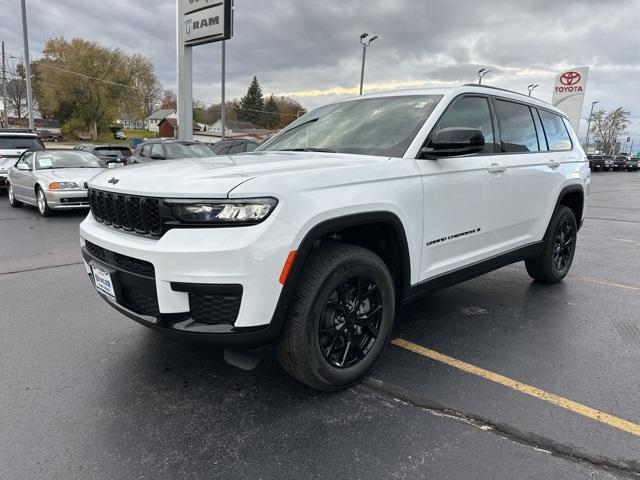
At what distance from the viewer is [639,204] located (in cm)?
1566

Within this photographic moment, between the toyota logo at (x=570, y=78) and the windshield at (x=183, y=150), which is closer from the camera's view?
the windshield at (x=183, y=150)

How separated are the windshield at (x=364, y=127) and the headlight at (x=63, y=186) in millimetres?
7007

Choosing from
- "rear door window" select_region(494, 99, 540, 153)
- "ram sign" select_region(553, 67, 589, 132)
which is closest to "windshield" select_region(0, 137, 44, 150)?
"rear door window" select_region(494, 99, 540, 153)

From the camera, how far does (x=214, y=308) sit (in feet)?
7.73

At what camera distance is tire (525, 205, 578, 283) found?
191 inches

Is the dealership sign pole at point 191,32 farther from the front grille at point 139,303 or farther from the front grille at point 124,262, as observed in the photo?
the front grille at point 139,303

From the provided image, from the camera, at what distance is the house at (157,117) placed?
10753 centimetres

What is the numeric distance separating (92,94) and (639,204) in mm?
59972

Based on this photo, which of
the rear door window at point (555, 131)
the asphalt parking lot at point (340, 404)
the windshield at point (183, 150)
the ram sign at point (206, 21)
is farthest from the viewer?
the ram sign at point (206, 21)

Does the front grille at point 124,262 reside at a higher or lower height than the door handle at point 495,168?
lower


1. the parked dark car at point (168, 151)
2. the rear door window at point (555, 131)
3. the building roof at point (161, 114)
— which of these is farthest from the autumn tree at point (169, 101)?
the rear door window at point (555, 131)

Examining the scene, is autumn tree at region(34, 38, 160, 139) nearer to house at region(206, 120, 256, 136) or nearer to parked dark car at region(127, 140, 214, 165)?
house at region(206, 120, 256, 136)

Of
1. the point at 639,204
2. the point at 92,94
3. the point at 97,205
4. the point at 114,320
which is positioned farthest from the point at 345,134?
the point at 92,94

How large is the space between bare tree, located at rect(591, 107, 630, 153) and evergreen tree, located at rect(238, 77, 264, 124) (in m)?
64.8
